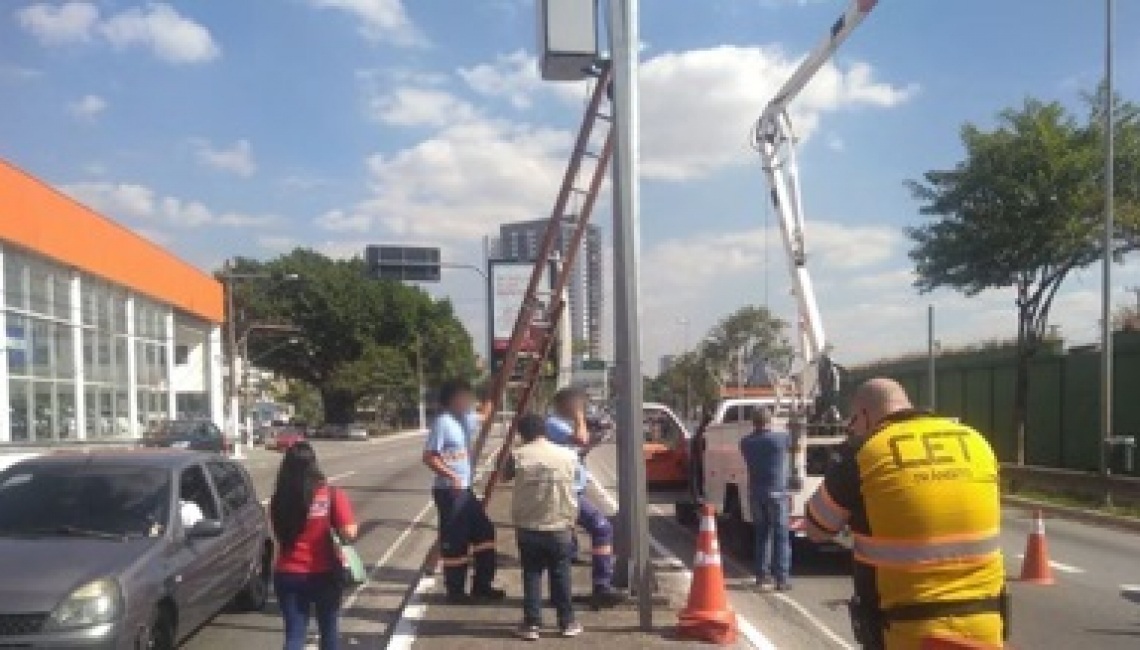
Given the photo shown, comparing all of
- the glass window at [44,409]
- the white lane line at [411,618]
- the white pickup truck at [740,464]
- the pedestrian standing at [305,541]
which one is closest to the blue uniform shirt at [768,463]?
the white pickup truck at [740,464]

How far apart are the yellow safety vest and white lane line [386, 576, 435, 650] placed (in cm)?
452

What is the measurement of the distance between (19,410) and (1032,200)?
2434cm

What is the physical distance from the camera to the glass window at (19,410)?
2836 cm

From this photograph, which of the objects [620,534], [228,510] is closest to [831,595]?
[620,534]

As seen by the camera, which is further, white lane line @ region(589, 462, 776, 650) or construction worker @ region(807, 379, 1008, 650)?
white lane line @ region(589, 462, 776, 650)

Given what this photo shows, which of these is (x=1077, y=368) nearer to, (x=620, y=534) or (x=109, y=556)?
(x=620, y=534)

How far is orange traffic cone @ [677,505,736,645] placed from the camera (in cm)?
793

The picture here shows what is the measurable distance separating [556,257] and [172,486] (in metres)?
5.82

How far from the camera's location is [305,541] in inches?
250

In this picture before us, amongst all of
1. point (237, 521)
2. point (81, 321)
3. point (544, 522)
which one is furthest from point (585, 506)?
point (81, 321)

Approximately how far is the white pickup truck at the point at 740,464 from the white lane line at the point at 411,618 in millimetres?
3181

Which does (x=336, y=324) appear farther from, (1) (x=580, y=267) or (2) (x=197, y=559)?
(2) (x=197, y=559)

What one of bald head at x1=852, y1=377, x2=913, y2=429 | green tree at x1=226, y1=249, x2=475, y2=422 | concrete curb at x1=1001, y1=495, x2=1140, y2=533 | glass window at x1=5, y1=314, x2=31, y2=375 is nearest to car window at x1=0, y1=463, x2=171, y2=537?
Result: bald head at x1=852, y1=377, x2=913, y2=429

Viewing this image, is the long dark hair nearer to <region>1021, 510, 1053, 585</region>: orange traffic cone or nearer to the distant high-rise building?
<region>1021, 510, 1053, 585</region>: orange traffic cone
